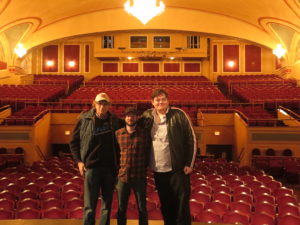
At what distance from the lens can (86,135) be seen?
3.43 metres

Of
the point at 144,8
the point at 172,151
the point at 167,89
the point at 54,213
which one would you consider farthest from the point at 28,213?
Answer: the point at 167,89

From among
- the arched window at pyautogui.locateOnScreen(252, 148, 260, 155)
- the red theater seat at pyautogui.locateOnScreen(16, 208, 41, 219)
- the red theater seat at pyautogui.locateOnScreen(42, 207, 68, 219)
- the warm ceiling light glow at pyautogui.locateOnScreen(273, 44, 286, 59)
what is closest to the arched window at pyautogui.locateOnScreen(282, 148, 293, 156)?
the arched window at pyautogui.locateOnScreen(252, 148, 260, 155)

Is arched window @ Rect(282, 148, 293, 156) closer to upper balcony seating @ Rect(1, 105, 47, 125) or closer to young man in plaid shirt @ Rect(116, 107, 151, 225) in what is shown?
upper balcony seating @ Rect(1, 105, 47, 125)

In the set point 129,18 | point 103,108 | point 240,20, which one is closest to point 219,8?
point 240,20

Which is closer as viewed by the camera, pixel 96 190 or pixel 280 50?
pixel 96 190

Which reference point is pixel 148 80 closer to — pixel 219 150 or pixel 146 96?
pixel 146 96

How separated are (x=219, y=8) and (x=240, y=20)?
1.56 meters

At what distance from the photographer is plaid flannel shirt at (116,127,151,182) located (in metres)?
3.33

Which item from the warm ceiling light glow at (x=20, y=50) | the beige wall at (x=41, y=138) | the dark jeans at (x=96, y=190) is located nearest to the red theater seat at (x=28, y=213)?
the dark jeans at (x=96, y=190)

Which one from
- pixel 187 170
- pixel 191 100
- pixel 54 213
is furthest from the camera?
pixel 191 100

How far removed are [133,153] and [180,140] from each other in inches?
14.5

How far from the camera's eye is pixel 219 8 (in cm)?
2095

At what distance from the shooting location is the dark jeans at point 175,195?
3.28m

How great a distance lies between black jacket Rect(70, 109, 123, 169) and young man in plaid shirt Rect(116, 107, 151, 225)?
6 cm
